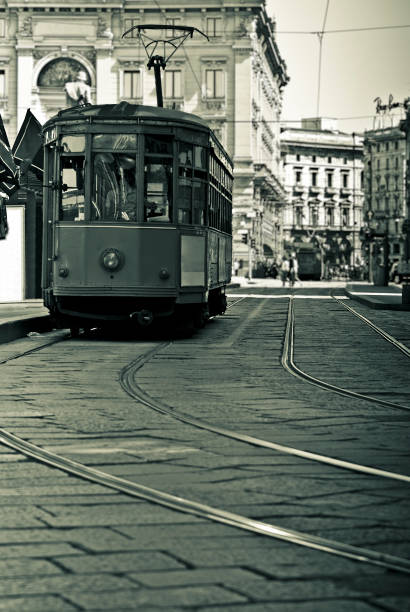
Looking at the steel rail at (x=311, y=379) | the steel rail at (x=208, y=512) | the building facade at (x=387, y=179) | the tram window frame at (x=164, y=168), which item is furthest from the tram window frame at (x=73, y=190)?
the building facade at (x=387, y=179)

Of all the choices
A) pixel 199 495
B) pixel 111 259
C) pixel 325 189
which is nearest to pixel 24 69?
pixel 111 259

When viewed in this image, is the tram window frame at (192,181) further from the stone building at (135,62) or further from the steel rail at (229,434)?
the stone building at (135,62)

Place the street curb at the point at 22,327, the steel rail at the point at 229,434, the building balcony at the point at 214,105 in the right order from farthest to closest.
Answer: the building balcony at the point at 214,105, the street curb at the point at 22,327, the steel rail at the point at 229,434

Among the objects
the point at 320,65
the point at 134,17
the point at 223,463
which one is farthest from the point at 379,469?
the point at 134,17

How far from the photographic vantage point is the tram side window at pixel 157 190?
618 inches

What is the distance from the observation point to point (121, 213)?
15742mm

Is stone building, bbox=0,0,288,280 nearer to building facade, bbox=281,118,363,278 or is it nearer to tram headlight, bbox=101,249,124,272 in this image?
building facade, bbox=281,118,363,278

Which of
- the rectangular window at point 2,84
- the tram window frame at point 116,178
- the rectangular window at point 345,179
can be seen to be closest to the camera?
the tram window frame at point 116,178

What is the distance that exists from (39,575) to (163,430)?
355cm

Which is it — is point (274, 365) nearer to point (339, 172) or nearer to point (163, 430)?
point (163, 430)

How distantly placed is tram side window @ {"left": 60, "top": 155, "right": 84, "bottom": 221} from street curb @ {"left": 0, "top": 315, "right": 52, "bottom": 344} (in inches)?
71.3

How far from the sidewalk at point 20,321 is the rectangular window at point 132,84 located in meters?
53.4

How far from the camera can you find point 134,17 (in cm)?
7406

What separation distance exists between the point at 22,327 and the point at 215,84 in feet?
195
